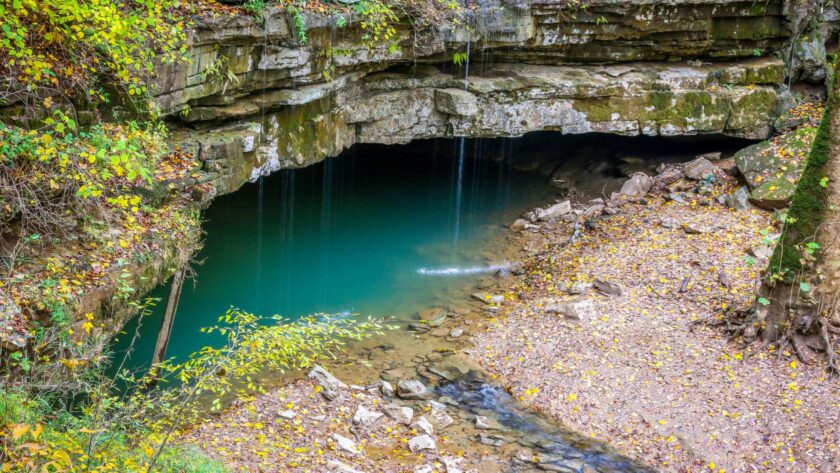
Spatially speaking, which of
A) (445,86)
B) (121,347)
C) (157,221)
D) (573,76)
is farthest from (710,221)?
(121,347)

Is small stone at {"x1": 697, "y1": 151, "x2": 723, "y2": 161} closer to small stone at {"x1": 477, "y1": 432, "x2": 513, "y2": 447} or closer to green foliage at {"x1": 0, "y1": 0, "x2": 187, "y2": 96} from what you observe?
small stone at {"x1": 477, "y1": 432, "x2": 513, "y2": 447}

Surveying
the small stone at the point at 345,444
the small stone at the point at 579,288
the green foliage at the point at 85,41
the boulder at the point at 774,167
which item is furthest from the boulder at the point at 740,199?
the green foliage at the point at 85,41

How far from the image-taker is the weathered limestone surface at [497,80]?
11547mm

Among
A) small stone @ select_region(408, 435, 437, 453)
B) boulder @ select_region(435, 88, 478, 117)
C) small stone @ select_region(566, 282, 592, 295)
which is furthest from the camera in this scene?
boulder @ select_region(435, 88, 478, 117)

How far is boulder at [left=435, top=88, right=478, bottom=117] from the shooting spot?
14578 millimetres

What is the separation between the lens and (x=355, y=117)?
14.3 metres

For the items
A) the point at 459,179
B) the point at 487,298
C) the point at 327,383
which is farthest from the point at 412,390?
the point at 459,179

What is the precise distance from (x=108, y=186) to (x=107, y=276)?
139cm

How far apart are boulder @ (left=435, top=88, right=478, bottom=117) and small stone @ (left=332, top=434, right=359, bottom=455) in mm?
8475

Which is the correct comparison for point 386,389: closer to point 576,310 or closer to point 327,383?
point 327,383

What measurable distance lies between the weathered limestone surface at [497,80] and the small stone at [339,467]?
550cm

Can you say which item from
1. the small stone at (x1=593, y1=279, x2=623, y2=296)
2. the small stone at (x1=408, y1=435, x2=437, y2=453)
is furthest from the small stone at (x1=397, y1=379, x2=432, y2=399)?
the small stone at (x1=593, y1=279, x2=623, y2=296)

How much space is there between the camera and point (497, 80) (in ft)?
49.0

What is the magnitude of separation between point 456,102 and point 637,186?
535 cm
